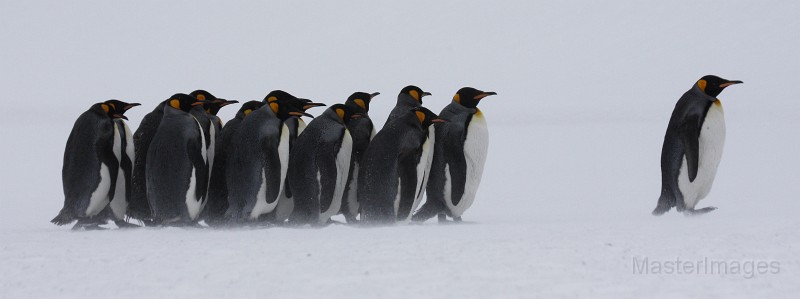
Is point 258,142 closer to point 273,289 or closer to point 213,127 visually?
point 213,127

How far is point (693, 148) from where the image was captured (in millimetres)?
6195

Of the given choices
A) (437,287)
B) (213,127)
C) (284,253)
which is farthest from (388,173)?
(437,287)

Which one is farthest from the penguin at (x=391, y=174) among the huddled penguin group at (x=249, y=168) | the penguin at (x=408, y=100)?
the penguin at (x=408, y=100)

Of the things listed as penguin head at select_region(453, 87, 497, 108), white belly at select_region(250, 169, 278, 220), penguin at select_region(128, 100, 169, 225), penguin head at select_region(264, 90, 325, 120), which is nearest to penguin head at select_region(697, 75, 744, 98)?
penguin head at select_region(453, 87, 497, 108)

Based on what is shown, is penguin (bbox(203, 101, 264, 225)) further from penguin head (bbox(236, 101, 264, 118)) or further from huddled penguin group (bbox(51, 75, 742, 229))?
penguin head (bbox(236, 101, 264, 118))

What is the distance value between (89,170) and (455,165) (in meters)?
2.16

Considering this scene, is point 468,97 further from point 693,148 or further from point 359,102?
point 693,148

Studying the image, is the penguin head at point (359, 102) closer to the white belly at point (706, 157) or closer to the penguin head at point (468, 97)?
the penguin head at point (468, 97)

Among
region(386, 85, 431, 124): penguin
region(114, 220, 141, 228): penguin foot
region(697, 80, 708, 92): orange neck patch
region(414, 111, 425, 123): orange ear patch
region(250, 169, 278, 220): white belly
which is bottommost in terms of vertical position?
region(114, 220, 141, 228): penguin foot

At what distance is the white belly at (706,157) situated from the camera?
6.22m

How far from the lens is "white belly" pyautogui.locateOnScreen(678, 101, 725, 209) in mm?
6223

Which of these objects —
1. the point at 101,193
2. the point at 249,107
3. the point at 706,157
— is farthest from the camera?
the point at 249,107

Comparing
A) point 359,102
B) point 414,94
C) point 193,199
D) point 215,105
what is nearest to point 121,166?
point 193,199

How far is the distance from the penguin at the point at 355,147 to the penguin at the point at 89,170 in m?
1.39
